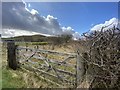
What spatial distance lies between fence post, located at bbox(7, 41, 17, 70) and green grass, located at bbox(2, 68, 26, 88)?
1.60m

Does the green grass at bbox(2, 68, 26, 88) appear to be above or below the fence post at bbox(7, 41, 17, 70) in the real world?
below

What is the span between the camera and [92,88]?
6.82 meters

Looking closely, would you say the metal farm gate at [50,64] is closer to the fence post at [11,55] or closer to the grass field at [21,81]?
the fence post at [11,55]

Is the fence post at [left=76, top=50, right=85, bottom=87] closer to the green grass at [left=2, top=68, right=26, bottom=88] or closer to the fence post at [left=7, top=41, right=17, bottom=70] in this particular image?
the green grass at [left=2, top=68, right=26, bottom=88]

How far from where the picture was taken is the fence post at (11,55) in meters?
12.7

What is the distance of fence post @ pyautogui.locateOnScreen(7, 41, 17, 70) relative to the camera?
12.7 metres

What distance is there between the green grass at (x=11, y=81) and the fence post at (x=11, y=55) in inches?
63.2

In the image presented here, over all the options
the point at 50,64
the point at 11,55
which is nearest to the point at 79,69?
the point at 50,64

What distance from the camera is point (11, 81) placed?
9.60 meters

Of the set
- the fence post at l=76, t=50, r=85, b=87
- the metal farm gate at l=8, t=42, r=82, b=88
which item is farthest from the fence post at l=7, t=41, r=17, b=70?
the fence post at l=76, t=50, r=85, b=87

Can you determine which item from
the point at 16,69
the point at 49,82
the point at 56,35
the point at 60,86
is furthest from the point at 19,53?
the point at 56,35

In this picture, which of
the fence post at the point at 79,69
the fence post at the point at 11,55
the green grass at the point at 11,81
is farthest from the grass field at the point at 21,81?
the fence post at the point at 11,55

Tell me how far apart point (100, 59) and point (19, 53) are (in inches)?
275

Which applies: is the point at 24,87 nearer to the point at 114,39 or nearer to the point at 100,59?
the point at 100,59
